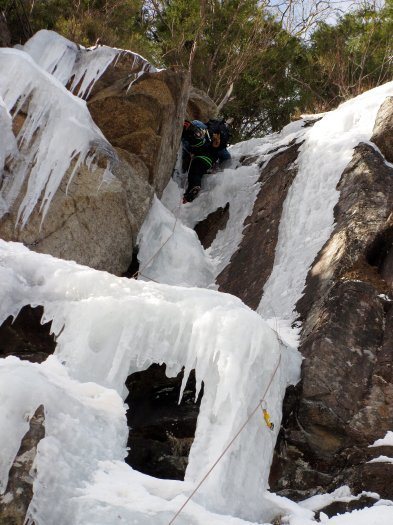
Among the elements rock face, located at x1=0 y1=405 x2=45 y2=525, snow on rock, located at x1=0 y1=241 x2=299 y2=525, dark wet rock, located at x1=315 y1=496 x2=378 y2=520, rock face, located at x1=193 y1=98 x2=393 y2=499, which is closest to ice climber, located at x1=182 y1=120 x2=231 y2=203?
rock face, located at x1=193 y1=98 x2=393 y2=499

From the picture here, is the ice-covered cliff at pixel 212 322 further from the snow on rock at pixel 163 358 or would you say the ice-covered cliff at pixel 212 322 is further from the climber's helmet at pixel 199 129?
the climber's helmet at pixel 199 129

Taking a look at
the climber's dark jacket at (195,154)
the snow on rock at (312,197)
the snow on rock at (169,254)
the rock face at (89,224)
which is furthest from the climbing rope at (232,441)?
the climber's dark jacket at (195,154)

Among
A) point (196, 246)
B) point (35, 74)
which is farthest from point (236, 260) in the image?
point (35, 74)

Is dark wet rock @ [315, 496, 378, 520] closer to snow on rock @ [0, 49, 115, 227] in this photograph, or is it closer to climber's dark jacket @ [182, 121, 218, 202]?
snow on rock @ [0, 49, 115, 227]

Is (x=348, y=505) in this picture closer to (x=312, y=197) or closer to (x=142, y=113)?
(x=312, y=197)

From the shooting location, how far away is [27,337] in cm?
510

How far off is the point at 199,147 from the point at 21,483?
6.64 meters

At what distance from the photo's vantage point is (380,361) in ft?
17.6

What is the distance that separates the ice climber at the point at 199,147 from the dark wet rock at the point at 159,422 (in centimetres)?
421

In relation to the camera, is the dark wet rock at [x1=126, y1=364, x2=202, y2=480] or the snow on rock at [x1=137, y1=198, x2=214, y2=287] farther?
the snow on rock at [x1=137, y1=198, x2=214, y2=287]

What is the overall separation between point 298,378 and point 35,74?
150 inches

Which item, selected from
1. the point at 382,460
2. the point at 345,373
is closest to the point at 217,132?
the point at 345,373

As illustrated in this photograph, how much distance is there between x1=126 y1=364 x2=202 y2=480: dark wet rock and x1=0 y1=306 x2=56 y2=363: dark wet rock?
617 mm

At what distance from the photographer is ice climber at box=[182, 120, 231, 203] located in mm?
9180
